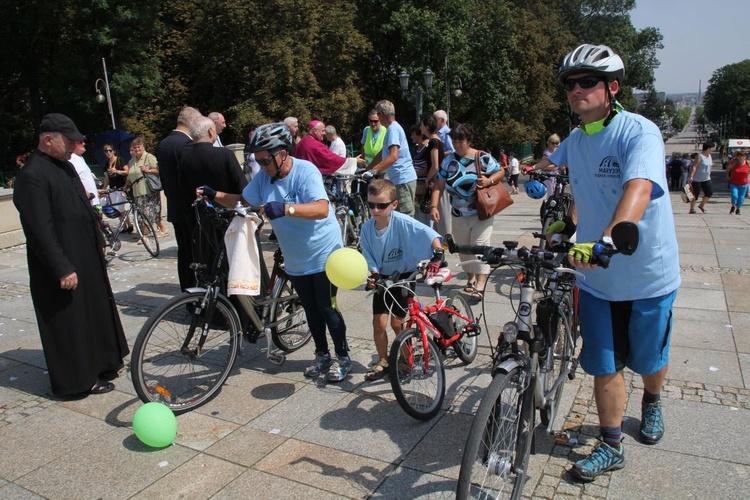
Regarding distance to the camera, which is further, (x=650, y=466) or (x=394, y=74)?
(x=394, y=74)

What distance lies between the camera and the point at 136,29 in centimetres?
2756

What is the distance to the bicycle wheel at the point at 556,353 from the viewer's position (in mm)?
3023

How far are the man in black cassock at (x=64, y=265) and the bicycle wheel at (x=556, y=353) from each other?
3.16 metres

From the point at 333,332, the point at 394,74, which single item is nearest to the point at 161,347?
the point at 333,332

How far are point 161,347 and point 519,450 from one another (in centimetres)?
273

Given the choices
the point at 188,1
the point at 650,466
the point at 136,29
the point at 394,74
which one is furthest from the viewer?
the point at 394,74

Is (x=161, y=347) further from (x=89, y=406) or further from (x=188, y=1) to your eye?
(x=188, y=1)

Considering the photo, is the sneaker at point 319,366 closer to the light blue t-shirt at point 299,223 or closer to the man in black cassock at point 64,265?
the light blue t-shirt at point 299,223

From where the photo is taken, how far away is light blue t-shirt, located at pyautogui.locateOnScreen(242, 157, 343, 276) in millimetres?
4094

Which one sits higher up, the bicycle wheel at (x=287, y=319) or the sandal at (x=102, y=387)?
the bicycle wheel at (x=287, y=319)

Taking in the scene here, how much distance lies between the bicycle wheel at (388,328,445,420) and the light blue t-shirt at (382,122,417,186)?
12.5ft

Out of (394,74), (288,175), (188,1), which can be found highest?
(188,1)

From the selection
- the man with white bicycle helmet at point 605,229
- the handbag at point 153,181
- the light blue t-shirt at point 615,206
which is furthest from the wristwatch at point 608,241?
the handbag at point 153,181

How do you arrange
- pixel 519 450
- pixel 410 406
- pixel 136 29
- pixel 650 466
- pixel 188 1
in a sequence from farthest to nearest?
1. pixel 188 1
2. pixel 136 29
3. pixel 410 406
4. pixel 650 466
5. pixel 519 450
